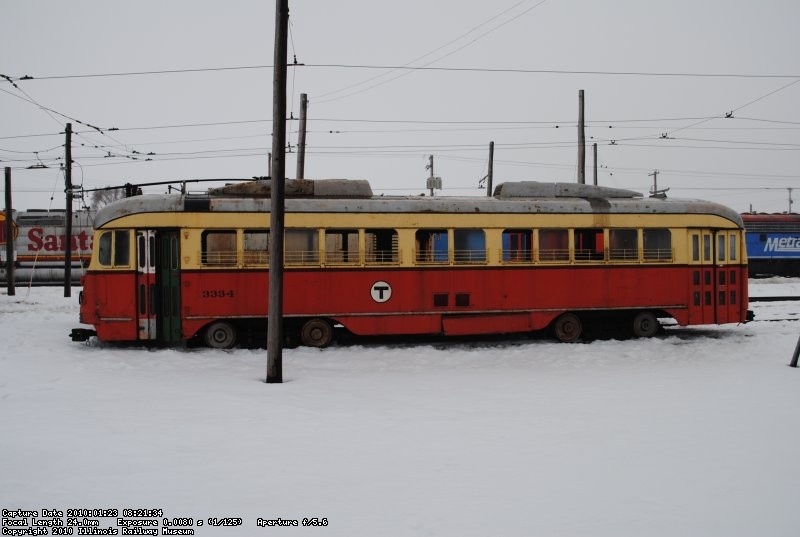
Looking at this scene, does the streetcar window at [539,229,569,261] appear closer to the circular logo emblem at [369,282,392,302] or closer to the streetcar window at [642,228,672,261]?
the streetcar window at [642,228,672,261]

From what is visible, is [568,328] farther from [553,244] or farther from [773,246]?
[773,246]

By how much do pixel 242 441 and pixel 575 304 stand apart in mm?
8904

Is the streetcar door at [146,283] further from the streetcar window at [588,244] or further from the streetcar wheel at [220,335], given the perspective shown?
the streetcar window at [588,244]

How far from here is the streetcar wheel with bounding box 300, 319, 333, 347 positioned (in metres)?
12.6

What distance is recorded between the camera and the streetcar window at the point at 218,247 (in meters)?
12.3

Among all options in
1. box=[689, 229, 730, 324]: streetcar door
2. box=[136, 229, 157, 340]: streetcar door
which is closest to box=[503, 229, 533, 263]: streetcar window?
box=[689, 229, 730, 324]: streetcar door

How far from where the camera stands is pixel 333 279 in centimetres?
1254

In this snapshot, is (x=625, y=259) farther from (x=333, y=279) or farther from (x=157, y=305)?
(x=157, y=305)

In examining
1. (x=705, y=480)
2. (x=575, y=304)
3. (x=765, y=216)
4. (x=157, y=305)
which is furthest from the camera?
(x=765, y=216)

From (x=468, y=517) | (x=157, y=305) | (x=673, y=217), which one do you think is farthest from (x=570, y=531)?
(x=673, y=217)

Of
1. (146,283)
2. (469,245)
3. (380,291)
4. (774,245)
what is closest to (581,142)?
(469,245)

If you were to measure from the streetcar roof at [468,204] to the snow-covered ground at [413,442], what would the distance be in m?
2.96

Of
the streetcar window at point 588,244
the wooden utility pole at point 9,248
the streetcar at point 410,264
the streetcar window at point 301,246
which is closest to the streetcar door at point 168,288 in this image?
the streetcar at point 410,264

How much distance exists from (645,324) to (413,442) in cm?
924
